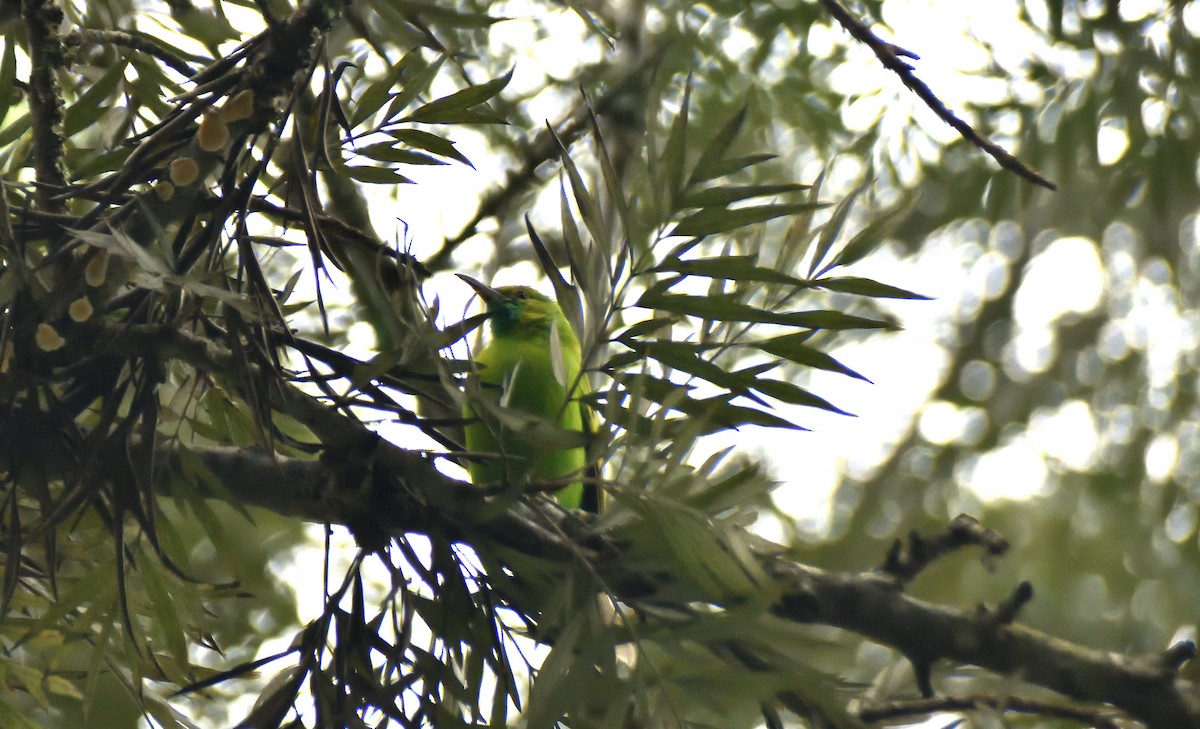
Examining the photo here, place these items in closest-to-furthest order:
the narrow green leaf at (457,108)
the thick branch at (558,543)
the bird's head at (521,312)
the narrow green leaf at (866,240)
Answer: the thick branch at (558,543)
the narrow green leaf at (457,108)
the narrow green leaf at (866,240)
the bird's head at (521,312)

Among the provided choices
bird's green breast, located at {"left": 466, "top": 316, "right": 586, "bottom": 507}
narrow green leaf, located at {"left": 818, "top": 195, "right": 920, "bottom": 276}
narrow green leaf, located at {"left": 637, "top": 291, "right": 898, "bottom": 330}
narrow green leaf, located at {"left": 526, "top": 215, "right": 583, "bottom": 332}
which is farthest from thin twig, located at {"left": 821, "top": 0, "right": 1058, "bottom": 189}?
bird's green breast, located at {"left": 466, "top": 316, "right": 586, "bottom": 507}

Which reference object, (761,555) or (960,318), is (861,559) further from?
(761,555)

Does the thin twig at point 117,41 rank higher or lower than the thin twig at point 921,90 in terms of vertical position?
higher

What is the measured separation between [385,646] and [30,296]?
0.65 meters

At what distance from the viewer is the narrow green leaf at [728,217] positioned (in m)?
1.53

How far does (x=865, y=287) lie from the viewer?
1568mm

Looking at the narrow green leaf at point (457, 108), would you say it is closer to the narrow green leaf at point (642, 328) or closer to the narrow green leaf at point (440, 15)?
the narrow green leaf at point (440, 15)

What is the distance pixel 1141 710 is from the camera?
180 cm

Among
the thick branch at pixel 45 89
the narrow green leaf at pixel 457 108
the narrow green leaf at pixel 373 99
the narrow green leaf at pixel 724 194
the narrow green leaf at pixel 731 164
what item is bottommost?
the narrow green leaf at pixel 724 194

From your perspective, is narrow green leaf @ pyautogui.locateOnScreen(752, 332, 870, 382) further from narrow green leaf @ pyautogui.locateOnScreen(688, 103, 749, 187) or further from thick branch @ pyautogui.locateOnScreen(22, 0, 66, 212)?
thick branch @ pyautogui.locateOnScreen(22, 0, 66, 212)

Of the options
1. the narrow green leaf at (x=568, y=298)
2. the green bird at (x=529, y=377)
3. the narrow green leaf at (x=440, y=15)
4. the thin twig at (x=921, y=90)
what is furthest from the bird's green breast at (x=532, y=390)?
the thin twig at (x=921, y=90)

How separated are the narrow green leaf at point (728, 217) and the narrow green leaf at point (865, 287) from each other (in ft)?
0.41

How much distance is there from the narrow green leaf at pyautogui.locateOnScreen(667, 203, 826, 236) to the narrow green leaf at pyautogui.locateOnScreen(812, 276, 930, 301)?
4.9 inches

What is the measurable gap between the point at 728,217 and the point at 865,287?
8.7 inches
